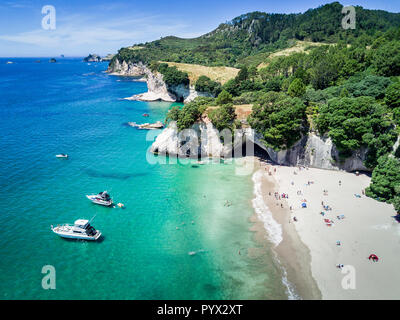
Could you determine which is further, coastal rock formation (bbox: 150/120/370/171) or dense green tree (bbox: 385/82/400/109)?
coastal rock formation (bbox: 150/120/370/171)

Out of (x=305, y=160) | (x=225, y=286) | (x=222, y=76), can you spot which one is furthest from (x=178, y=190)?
(x=222, y=76)

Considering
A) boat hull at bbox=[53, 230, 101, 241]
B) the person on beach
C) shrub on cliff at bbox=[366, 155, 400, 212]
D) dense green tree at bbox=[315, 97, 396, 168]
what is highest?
dense green tree at bbox=[315, 97, 396, 168]

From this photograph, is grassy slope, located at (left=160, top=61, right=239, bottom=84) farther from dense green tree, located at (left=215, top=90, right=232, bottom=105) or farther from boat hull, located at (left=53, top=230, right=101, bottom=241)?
boat hull, located at (left=53, top=230, right=101, bottom=241)

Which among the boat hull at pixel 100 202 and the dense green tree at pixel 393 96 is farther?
the dense green tree at pixel 393 96

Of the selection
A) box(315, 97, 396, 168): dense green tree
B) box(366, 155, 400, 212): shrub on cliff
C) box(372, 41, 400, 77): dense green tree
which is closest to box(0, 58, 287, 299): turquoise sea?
box(315, 97, 396, 168): dense green tree

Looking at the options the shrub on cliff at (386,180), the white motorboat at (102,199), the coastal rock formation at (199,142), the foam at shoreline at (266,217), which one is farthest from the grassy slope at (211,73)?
the white motorboat at (102,199)

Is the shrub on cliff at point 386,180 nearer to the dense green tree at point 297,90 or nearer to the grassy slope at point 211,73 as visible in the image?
the dense green tree at point 297,90

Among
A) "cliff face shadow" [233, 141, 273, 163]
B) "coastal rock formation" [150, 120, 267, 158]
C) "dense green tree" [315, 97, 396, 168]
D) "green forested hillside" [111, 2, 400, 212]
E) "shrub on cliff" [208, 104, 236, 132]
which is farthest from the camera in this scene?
"cliff face shadow" [233, 141, 273, 163]
